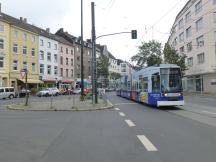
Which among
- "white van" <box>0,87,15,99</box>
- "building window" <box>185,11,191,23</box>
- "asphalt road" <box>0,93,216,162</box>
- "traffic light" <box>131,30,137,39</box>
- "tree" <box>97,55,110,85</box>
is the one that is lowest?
"asphalt road" <box>0,93,216,162</box>

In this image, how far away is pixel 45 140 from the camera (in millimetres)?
9617

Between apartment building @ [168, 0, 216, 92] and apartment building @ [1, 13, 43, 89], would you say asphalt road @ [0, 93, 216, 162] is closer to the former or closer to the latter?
apartment building @ [168, 0, 216, 92]

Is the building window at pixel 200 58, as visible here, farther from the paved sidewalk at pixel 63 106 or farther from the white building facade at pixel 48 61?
the paved sidewalk at pixel 63 106

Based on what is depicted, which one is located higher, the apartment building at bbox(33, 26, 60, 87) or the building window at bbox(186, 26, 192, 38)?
the building window at bbox(186, 26, 192, 38)

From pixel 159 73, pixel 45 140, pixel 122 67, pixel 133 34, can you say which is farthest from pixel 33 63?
pixel 122 67

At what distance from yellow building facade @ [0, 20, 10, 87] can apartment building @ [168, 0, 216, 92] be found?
30.9 m

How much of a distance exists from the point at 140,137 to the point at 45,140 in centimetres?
262

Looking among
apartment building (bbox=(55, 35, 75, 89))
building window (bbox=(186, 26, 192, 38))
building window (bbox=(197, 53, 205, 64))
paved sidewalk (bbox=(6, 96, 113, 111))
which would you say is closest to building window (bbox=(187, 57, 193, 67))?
building window (bbox=(197, 53, 205, 64))

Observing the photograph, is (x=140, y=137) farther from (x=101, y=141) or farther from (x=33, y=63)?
(x=33, y=63)

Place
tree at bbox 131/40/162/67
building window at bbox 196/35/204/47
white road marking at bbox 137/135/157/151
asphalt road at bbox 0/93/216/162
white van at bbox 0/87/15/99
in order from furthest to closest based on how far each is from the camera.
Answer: tree at bbox 131/40/162/67
building window at bbox 196/35/204/47
white van at bbox 0/87/15/99
white road marking at bbox 137/135/157/151
asphalt road at bbox 0/93/216/162

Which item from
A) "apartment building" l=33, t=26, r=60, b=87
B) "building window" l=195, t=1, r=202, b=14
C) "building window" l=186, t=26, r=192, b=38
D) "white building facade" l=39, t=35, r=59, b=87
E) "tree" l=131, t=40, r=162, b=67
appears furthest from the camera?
"tree" l=131, t=40, r=162, b=67

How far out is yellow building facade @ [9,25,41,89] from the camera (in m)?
58.2

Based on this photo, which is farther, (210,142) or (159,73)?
(159,73)

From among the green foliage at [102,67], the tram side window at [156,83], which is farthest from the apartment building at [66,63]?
the tram side window at [156,83]
